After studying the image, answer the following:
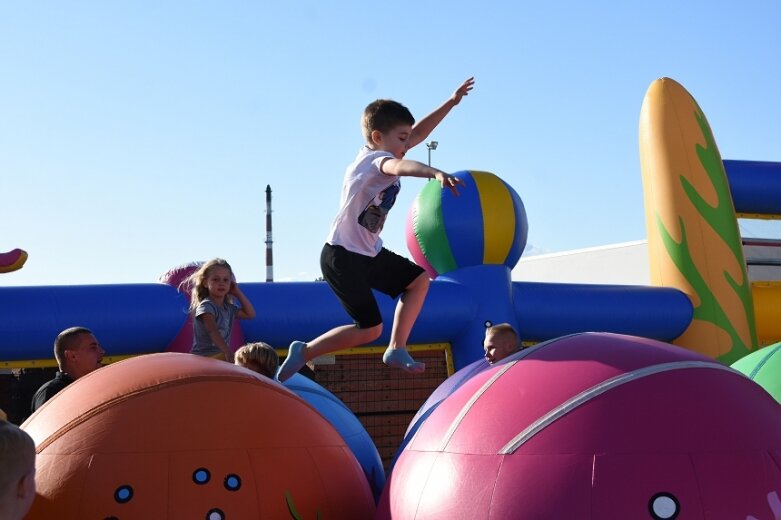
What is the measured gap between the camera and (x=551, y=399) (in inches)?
103

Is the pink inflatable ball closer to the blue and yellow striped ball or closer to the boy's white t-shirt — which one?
the boy's white t-shirt

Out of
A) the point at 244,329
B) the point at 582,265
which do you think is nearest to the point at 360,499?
the point at 244,329

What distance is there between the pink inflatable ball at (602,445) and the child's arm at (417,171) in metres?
0.67

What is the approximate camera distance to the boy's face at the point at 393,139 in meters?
4.00

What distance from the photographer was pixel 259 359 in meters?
4.54

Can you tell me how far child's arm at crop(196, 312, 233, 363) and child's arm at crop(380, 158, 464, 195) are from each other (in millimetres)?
1844

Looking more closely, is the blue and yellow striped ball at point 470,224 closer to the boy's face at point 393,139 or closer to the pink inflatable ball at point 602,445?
the boy's face at point 393,139

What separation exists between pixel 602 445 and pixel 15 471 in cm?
143

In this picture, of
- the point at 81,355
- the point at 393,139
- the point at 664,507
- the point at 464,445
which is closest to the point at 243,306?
the point at 81,355

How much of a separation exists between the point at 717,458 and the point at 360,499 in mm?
1116

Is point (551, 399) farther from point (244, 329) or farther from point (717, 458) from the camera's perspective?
point (244, 329)

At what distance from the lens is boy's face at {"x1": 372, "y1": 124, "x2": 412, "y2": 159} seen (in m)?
4.00

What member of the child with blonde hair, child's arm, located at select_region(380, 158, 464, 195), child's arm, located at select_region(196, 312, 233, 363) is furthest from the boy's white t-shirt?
the child with blonde hair

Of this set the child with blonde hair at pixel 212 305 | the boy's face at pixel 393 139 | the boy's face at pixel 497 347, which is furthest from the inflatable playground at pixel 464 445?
the child with blonde hair at pixel 212 305
